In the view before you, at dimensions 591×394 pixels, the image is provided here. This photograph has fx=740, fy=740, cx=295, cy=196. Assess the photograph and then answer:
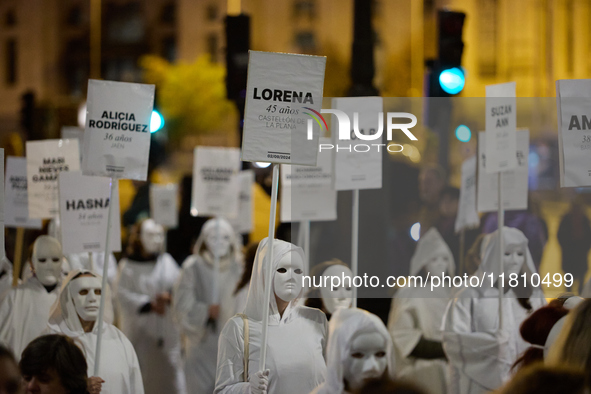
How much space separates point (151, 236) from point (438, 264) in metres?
4.60

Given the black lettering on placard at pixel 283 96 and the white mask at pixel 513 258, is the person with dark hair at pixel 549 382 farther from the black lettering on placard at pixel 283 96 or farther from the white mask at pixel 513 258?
the white mask at pixel 513 258

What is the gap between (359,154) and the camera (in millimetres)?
4992

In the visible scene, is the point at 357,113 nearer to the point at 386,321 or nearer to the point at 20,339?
the point at 386,321

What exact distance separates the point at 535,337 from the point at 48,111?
619 inches

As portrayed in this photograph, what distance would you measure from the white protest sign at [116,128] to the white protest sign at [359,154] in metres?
1.28

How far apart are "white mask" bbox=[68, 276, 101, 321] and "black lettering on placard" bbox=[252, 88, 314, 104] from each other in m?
1.64

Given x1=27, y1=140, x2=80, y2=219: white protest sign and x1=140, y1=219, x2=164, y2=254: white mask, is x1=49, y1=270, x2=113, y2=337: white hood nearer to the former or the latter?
x1=27, y1=140, x2=80, y2=219: white protest sign

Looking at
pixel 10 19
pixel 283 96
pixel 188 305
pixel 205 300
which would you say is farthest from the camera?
pixel 10 19

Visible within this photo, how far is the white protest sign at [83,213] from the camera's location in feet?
17.0

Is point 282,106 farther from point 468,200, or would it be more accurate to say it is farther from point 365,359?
point 468,200

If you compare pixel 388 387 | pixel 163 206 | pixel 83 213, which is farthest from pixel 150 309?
pixel 388 387

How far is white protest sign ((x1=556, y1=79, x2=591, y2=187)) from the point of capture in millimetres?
4840

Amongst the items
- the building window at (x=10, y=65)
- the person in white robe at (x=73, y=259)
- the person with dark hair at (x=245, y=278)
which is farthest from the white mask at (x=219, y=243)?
the building window at (x=10, y=65)

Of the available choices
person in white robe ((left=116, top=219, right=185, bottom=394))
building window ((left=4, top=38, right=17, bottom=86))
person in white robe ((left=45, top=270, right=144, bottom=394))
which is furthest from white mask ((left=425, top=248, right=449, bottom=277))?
building window ((left=4, top=38, right=17, bottom=86))
